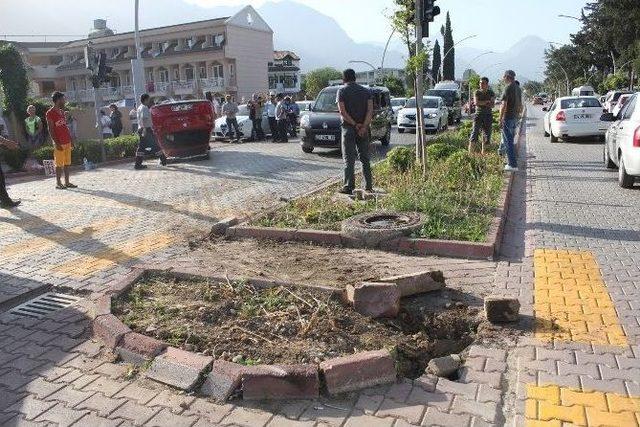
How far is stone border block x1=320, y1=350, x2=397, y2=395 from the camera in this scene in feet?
10.8

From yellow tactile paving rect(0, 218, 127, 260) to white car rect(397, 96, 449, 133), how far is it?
637 inches

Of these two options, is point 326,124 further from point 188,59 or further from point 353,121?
point 188,59

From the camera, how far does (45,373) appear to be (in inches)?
146

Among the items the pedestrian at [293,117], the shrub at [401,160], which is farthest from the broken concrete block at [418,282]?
the pedestrian at [293,117]

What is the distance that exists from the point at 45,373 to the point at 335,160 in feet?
38.0

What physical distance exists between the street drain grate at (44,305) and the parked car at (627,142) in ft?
26.3

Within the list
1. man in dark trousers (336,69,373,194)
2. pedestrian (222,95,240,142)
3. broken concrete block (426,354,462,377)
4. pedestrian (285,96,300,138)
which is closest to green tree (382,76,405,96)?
pedestrian (285,96,300,138)

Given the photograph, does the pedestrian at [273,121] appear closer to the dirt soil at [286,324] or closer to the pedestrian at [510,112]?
the pedestrian at [510,112]

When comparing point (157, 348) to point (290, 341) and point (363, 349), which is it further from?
point (363, 349)

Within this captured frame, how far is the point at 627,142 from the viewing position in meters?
9.01

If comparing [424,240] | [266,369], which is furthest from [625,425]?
[424,240]

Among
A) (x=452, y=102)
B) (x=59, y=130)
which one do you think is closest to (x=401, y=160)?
(x=59, y=130)

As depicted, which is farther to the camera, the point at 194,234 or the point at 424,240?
the point at 194,234

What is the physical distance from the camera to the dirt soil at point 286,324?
3.70 m
